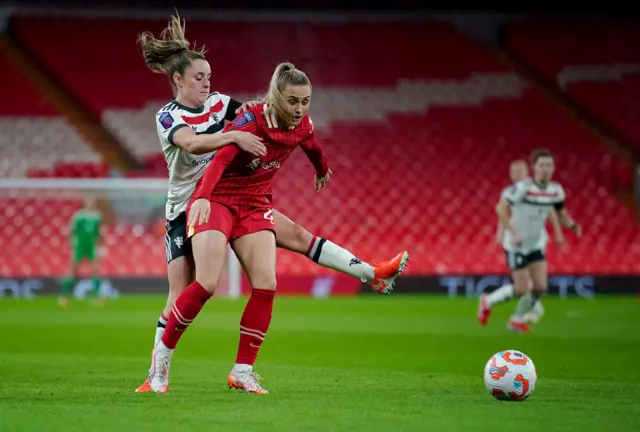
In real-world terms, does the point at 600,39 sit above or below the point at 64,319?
above

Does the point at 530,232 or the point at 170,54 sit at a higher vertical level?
the point at 170,54

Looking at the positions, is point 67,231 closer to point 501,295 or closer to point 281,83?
point 501,295

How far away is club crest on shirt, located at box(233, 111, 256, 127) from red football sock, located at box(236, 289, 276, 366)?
990mm

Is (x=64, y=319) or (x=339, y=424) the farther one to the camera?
(x=64, y=319)

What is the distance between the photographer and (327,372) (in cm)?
806

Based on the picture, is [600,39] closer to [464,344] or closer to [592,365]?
[464,344]

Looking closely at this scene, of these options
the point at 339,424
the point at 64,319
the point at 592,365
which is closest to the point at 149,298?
the point at 64,319

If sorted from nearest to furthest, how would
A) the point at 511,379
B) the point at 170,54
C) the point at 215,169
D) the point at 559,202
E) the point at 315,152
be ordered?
the point at 511,379, the point at 215,169, the point at 170,54, the point at 315,152, the point at 559,202

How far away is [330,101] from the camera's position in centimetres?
2338

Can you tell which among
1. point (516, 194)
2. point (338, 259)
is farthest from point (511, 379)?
point (516, 194)

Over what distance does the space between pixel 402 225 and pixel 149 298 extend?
5.27 m

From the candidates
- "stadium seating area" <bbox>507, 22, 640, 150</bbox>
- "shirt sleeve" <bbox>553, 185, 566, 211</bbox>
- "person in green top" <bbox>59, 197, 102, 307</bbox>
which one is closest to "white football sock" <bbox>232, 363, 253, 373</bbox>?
"shirt sleeve" <bbox>553, 185, 566, 211</bbox>

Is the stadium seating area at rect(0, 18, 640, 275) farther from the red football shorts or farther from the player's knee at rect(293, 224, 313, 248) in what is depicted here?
the red football shorts

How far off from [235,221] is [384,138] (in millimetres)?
16388
